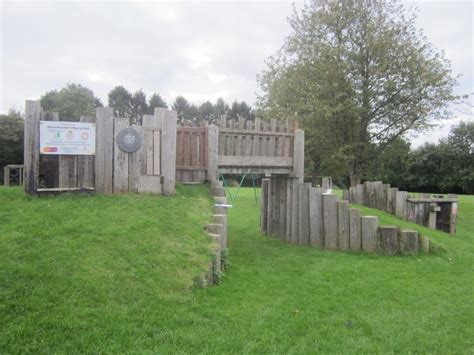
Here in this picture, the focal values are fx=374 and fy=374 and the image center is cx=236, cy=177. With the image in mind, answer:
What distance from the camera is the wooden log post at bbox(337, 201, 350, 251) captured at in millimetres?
8641

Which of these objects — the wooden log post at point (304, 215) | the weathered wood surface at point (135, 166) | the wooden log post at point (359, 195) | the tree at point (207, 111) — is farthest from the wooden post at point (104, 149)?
the tree at point (207, 111)

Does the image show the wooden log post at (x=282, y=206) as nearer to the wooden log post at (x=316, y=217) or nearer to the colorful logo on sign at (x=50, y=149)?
the wooden log post at (x=316, y=217)

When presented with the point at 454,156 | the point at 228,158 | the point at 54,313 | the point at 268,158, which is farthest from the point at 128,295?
the point at 454,156

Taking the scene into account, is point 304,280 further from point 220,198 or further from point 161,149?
point 161,149

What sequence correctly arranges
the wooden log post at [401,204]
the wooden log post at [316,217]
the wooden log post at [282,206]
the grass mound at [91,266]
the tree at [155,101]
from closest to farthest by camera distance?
the grass mound at [91,266], the wooden log post at [316,217], the wooden log post at [282,206], the wooden log post at [401,204], the tree at [155,101]

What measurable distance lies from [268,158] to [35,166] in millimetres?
5163

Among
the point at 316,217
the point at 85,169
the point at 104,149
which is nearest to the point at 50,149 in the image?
the point at 85,169

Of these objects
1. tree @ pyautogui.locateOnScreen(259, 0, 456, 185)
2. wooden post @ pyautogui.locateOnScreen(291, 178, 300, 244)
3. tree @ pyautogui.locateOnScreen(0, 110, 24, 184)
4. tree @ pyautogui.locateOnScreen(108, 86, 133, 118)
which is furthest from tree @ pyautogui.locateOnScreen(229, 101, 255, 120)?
wooden post @ pyautogui.locateOnScreen(291, 178, 300, 244)

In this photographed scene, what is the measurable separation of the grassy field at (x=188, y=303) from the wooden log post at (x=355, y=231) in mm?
1774

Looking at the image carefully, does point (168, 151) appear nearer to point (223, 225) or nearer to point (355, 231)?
point (223, 225)

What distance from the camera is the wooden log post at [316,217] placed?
9.05 m

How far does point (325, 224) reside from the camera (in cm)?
897

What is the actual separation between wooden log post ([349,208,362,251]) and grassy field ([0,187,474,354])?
1.77 metres

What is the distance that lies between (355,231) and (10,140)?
30.4 metres
